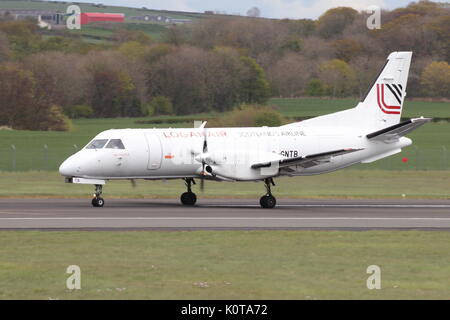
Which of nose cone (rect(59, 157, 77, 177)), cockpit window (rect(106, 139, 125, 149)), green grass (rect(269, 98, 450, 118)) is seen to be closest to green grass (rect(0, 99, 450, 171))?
green grass (rect(269, 98, 450, 118))

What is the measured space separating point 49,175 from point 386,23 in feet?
148

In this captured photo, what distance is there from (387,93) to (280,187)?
9219 millimetres

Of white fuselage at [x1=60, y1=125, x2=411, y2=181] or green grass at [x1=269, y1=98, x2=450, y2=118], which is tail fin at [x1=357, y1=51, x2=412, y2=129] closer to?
white fuselage at [x1=60, y1=125, x2=411, y2=181]

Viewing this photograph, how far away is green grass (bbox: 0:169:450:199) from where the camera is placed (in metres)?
42.0

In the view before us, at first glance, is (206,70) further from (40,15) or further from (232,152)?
(40,15)

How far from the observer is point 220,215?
101 ft

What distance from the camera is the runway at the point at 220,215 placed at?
2731cm

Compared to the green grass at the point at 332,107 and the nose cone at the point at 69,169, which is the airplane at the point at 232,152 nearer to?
the nose cone at the point at 69,169

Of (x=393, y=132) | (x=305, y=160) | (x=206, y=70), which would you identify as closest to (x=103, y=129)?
(x=206, y=70)

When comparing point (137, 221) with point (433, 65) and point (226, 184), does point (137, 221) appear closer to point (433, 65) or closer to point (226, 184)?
point (226, 184)
